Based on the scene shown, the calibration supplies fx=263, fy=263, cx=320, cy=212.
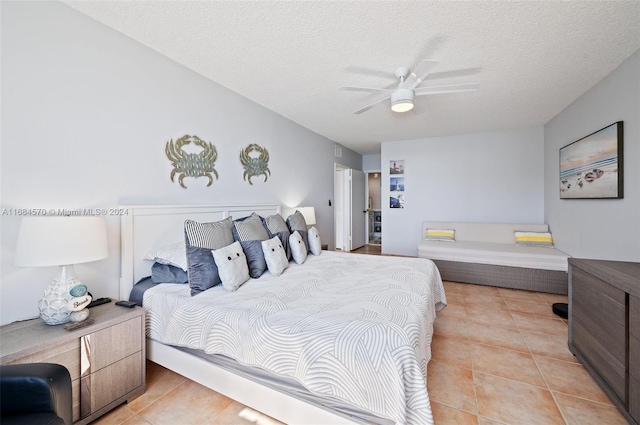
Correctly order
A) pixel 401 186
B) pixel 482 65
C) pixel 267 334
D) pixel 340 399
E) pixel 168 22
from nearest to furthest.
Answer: pixel 340 399
pixel 267 334
pixel 168 22
pixel 482 65
pixel 401 186

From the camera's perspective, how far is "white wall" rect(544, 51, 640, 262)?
7.41 feet

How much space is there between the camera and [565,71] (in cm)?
259

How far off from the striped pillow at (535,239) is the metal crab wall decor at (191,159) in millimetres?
4660

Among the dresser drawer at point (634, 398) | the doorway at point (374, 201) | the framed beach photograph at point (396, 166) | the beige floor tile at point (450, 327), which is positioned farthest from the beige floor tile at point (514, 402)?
the doorway at point (374, 201)

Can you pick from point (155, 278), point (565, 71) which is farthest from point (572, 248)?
point (155, 278)

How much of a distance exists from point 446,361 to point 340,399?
4.12ft

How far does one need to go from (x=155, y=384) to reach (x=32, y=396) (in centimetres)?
95

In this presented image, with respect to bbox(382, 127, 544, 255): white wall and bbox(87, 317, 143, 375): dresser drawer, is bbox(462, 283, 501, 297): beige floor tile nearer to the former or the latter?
bbox(382, 127, 544, 255): white wall

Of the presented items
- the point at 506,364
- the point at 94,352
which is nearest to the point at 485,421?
the point at 506,364

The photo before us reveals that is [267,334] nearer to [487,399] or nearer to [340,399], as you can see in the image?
[340,399]

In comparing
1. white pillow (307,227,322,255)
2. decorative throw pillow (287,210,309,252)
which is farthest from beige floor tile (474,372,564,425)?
decorative throw pillow (287,210,309,252)

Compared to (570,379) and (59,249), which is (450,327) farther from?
(59,249)

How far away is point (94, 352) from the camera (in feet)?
4.81

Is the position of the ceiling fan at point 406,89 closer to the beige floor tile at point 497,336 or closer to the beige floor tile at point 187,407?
the beige floor tile at point 497,336
